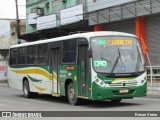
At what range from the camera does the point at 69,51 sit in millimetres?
18109

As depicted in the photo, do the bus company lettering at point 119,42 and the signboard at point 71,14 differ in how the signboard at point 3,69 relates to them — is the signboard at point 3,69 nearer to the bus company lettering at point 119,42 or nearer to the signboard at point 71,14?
the signboard at point 71,14

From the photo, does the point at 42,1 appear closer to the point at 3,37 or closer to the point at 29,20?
the point at 29,20

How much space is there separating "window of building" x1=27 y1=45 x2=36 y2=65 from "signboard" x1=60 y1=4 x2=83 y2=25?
14.6 meters

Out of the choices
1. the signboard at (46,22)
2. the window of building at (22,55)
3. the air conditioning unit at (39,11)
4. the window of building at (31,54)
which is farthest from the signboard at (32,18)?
the window of building at (31,54)

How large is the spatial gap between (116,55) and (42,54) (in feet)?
18.1

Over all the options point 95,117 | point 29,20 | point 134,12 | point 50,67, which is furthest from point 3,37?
point 95,117

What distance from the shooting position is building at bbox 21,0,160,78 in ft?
95.3

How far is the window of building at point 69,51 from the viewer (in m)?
17.7

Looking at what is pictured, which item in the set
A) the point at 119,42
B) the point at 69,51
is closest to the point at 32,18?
the point at 69,51

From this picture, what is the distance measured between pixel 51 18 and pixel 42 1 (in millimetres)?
4765

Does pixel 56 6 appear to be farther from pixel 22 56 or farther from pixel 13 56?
pixel 22 56

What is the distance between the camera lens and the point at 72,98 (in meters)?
17.9

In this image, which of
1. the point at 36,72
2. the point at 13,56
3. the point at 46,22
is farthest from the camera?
the point at 46,22

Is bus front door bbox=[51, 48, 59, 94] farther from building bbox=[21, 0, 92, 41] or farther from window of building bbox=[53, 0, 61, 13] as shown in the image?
window of building bbox=[53, 0, 61, 13]
